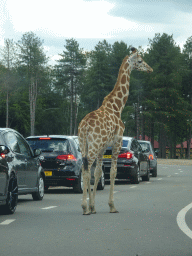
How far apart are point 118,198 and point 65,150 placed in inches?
93.9

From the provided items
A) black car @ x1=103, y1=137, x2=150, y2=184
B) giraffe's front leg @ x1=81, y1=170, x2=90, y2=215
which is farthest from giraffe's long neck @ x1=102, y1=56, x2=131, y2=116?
black car @ x1=103, y1=137, x2=150, y2=184

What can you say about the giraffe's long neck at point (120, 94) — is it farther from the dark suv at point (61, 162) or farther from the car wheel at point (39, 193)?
the dark suv at point (61, 162)

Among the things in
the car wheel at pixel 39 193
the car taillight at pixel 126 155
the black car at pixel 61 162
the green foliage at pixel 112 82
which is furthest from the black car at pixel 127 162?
the green foliage at pixel 112 82

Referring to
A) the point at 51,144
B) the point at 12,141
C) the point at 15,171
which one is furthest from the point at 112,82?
the point at 15,171

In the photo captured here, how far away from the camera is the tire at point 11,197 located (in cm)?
1064

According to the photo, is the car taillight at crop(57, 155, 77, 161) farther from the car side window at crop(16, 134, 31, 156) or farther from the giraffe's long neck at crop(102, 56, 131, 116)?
the giraffe's long neck at crop(102, 56, 131, 116)

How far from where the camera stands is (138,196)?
1523 centimetres

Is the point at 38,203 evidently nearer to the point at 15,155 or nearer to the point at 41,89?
the point at 15,155

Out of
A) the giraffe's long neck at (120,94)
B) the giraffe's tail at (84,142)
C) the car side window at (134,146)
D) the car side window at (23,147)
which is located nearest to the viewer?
the giraffe's tail at (84,142)

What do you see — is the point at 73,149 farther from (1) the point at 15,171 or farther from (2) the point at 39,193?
(1) the point at 15,171

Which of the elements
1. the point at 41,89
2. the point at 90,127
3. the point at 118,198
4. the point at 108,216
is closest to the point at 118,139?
the point at 90,127

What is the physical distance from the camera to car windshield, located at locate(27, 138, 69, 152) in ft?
53.2

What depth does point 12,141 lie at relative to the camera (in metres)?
12.3

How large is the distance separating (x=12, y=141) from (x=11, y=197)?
1.83 metres
